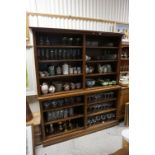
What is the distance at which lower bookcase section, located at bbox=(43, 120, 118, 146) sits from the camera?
256 cm

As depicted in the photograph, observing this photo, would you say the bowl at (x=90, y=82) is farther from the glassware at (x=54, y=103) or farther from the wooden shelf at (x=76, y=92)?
the glassware at (x=54, y=103)

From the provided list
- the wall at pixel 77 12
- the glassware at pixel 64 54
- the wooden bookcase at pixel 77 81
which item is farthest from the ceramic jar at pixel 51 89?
the glassware at pixel 64 54

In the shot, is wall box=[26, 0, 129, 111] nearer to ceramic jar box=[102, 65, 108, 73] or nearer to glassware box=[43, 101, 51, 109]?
glassware box=[43, 101, 51, 109]

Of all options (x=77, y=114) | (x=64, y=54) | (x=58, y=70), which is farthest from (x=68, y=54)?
(x=77, y=114)

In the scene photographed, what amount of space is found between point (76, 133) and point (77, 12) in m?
2.45

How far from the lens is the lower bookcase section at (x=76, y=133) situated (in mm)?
2558

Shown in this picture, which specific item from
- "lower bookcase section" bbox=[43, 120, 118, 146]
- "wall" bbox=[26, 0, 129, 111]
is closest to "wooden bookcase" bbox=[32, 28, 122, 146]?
"lower bookcase section" bbox=[43, 120, 118, 146]

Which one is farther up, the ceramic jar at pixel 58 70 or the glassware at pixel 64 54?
the glassware at pixel 64 54

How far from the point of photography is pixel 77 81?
116 inches

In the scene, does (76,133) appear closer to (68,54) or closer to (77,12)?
(68,54)

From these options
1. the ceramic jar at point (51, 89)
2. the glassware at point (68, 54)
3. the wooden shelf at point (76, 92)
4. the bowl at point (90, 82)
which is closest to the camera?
the wooden shelf at point (76, 92)
